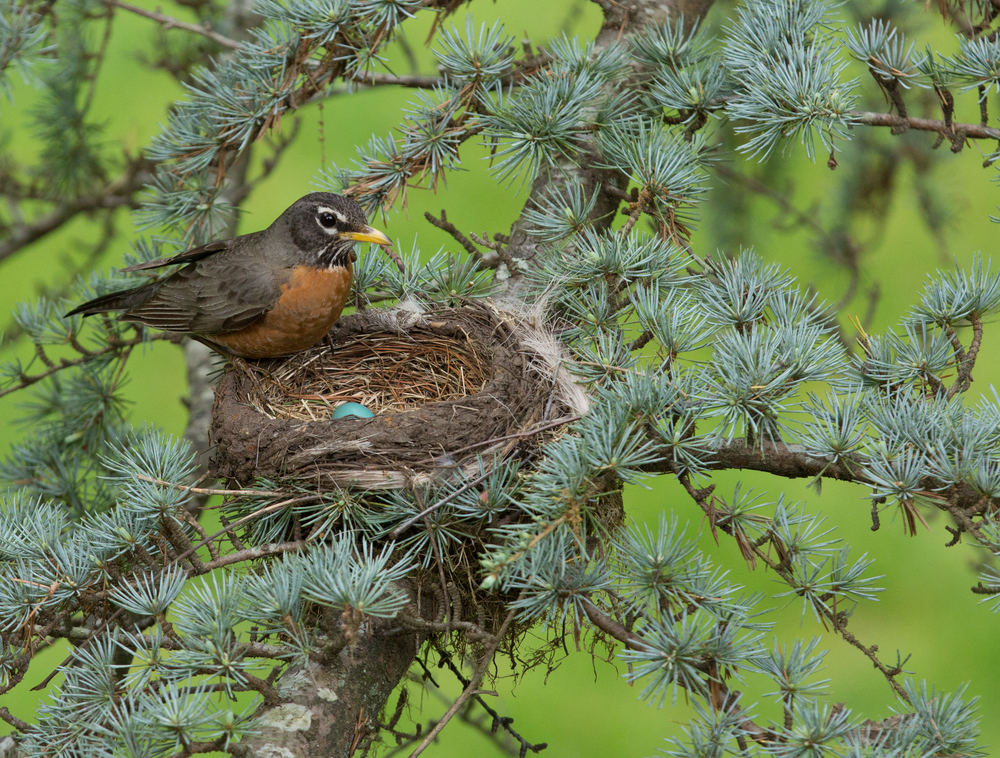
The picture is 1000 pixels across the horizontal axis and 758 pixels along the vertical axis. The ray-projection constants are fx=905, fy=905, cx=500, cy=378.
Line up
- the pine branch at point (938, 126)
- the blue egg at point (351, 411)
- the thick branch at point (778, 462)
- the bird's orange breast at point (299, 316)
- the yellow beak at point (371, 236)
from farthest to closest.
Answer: the bird's orange breast at point (299, 316) → the yellow beak at point (371, 236) → the blue egg at point (351, 411) → the pine branch at point (938, 126) → the thick branch at point (778, 462)

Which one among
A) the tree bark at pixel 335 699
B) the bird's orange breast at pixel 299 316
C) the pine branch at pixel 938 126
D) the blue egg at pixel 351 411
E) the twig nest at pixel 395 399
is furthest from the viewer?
the bird's orange breast at pixel 299 316

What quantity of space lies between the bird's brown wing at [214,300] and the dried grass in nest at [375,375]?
0.28 meters

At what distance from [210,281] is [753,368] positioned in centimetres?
248

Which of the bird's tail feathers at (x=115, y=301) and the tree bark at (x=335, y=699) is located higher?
the bird's tail feathers at (x=115, y=301)

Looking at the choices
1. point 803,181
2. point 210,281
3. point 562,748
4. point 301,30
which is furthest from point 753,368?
point 803,181

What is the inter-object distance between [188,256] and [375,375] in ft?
2.93

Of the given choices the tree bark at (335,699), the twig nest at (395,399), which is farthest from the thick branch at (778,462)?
the tree bark at (335,699)

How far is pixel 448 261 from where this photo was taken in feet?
11.5

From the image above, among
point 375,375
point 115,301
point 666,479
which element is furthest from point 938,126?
point 666,479

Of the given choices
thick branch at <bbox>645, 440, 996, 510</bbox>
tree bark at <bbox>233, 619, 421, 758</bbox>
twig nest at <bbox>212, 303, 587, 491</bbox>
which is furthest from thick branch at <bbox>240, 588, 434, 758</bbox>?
thick branch at <bbox>645, 440, 996, 510</bbox>

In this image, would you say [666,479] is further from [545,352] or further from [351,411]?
[545,352]

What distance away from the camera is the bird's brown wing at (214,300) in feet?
11.8

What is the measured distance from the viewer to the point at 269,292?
363 cm

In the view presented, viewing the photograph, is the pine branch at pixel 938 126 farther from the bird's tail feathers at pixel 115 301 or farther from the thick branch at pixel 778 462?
the bird's tail feathers at pixel 115 301
